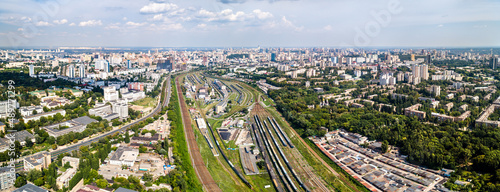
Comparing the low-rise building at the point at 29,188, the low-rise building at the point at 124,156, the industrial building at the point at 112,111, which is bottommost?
the low-rise building at the point at 29,188

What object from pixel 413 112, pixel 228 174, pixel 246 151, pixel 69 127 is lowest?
pixel 228 174

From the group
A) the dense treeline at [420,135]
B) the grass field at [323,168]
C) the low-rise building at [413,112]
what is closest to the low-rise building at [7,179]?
the grass field at [323,168]

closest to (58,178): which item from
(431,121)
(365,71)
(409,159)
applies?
(409,159)

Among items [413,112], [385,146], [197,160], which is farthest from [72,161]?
[413,112]

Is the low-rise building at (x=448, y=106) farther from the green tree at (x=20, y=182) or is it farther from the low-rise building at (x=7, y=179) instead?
the low-rise building at (x=7, y=179)

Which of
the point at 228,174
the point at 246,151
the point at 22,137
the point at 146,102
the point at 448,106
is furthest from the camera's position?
the point at 146,102

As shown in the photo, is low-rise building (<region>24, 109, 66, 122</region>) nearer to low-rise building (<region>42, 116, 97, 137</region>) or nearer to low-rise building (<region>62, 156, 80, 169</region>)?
low-rise building (<region>42, 116, 97, 137</region>)

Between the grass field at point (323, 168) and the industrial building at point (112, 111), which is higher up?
the industrial building at point (112, 111)

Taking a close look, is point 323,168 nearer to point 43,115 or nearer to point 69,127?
point 69,127

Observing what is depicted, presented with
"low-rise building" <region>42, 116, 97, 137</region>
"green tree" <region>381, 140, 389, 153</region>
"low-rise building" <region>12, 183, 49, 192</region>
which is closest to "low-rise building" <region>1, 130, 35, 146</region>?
"low-rise building" <region>42, 116, 97, 137</region>
